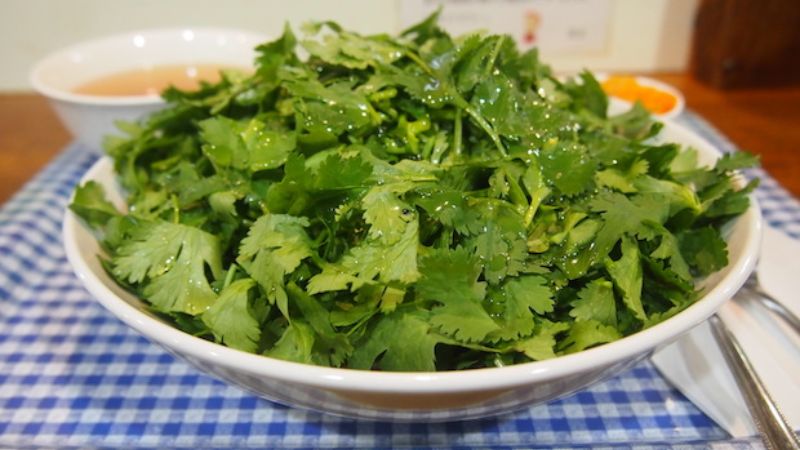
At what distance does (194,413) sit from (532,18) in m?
2.26

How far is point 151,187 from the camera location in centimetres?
105

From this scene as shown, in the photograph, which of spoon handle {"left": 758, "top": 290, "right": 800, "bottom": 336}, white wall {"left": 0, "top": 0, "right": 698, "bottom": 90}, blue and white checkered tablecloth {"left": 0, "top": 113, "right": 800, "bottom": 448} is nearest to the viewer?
blue and white checkered tablecloth {"left": 0, "top": 113, "right": 800, "bottom": 448}

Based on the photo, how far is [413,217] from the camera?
722 mm

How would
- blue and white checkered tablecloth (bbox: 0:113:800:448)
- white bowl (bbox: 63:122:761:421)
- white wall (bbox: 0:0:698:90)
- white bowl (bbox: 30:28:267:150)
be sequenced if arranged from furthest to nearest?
white wall (bbox: 0:0:698:90), white bowl (bbox: 30:28:267:150), blue and white checkered tablecloth (bbox: 0:113:800:448), white bowl (bbox: 63:122:761:421)

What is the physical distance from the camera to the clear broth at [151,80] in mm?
1832

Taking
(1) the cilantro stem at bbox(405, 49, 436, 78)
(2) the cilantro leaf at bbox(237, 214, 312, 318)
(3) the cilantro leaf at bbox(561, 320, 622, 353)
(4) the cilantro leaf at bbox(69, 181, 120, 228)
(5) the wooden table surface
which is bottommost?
(5) the wooden table surface

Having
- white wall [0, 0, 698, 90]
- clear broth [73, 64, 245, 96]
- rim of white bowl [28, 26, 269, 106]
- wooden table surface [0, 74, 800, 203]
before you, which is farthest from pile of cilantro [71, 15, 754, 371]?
white wall [0, 0, 698, 90]

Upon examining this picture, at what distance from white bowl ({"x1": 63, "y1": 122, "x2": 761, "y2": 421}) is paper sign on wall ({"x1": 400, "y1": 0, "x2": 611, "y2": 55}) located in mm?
1981

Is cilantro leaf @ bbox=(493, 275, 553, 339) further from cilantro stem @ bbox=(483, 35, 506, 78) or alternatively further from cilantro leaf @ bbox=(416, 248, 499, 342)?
cilantro stem @ bbox=(483, 35, 506, 78)

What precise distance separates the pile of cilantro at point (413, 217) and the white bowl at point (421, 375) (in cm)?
4

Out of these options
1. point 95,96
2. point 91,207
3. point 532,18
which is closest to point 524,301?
point 91,207

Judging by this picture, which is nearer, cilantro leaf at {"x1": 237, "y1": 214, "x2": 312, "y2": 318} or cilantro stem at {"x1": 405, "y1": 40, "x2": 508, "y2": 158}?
cilantro leaf at {"x1": 237, "y1": 214, "x2": 312, "y2": 318}

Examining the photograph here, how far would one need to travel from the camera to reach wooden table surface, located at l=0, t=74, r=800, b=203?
1889mm

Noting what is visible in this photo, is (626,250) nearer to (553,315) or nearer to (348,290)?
(553,315)
